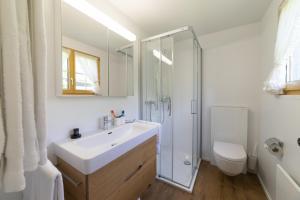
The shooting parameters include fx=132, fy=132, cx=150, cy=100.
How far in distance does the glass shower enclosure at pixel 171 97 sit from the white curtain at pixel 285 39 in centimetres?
87

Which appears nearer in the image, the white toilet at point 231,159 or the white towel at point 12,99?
the white towel at point 12,99

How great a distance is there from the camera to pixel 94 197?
826 mm

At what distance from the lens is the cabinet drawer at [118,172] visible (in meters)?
0.83

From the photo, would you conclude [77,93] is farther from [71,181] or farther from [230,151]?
[230,151]

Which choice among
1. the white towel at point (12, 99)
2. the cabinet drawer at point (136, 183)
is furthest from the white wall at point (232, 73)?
the white towel at point (12, 99)

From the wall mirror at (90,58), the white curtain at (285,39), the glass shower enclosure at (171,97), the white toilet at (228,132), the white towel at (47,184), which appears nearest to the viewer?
the white towel at (47,184)

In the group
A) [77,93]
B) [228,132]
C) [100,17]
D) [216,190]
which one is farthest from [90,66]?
[228,132]

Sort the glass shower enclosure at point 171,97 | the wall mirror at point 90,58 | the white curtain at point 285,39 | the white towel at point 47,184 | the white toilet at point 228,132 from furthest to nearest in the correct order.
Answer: the glass shower enclosure at point 171,97 < the white toilet at point 228,132 < the wall mirror at point 90,58 < the white curtain at point 285,39 < the white towel at point 47,184

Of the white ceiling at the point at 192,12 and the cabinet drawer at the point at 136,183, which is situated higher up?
the white ceiling at the point at 192,12

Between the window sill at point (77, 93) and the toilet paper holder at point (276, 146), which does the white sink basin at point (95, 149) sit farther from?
the toilet paper holder at point (276, 146)

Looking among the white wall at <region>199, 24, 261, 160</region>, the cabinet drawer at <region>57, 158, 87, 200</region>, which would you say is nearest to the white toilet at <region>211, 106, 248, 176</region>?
the white wall at <region>199, 24, 261, 160</region>

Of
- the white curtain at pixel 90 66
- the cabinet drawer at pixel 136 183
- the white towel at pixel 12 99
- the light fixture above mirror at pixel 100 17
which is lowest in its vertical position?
the cabinet drawer at pixel 136 183

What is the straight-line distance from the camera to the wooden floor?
1.53 meters

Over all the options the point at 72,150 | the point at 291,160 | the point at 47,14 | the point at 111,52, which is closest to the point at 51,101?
the point at 72,150
